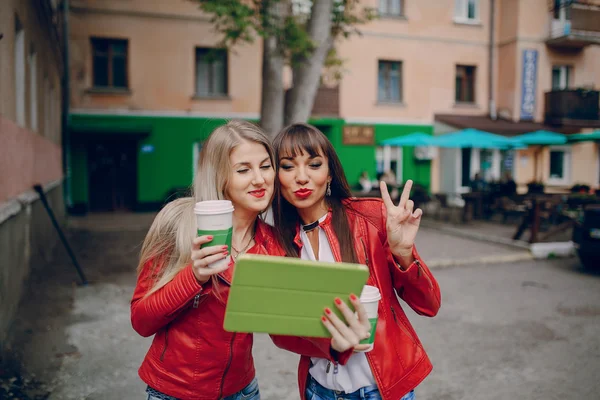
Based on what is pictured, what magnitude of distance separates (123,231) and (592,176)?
19466mm

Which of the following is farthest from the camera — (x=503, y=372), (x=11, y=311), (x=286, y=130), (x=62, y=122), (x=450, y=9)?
(x=450, y=9)

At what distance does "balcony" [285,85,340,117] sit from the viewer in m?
18.4

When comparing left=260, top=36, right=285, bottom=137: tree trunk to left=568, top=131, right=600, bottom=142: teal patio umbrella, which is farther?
left=568, top=131, right=600, bottom=142: teal patio umbrella

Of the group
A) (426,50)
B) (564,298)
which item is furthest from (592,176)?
(564,298)

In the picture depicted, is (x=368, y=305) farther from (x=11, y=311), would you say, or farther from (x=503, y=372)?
(x=11, y=311)

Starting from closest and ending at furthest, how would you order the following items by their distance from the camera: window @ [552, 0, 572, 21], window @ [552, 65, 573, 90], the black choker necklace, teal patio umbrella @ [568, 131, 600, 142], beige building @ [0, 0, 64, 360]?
the black choker necklace → beige building @ [0, 0, 64, 360] → teal patio umbrella @ [568, 131, 600, 142] → window @ [552, 0, 572, 21] → window @ [552, 65, 573, 90]

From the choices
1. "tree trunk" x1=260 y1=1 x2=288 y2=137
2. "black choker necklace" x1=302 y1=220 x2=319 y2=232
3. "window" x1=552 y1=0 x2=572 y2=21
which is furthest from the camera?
"window" x1=552 y1=0 x2=572 y2=21

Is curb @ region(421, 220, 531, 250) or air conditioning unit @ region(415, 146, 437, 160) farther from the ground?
air conditioning unit @ region(415, 146, 437, 160)

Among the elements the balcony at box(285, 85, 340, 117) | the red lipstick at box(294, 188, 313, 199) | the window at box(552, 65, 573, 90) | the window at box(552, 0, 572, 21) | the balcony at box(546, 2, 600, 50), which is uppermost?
the window at box(552, 0, 572, 21)

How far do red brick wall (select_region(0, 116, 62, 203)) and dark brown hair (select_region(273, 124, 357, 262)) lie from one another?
4214mm

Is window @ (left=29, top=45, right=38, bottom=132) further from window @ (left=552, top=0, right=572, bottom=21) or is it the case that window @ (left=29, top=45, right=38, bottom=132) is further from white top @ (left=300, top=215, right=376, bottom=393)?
window @ (left=552, top=0, right=572, bottom=21)

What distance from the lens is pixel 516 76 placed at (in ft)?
65.1

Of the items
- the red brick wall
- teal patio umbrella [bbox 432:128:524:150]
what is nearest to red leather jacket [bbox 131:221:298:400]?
the red brick wall

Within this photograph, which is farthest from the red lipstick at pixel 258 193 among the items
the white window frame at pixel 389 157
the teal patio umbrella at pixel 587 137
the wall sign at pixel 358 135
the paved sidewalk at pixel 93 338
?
the white window frame at pixel 389 157
